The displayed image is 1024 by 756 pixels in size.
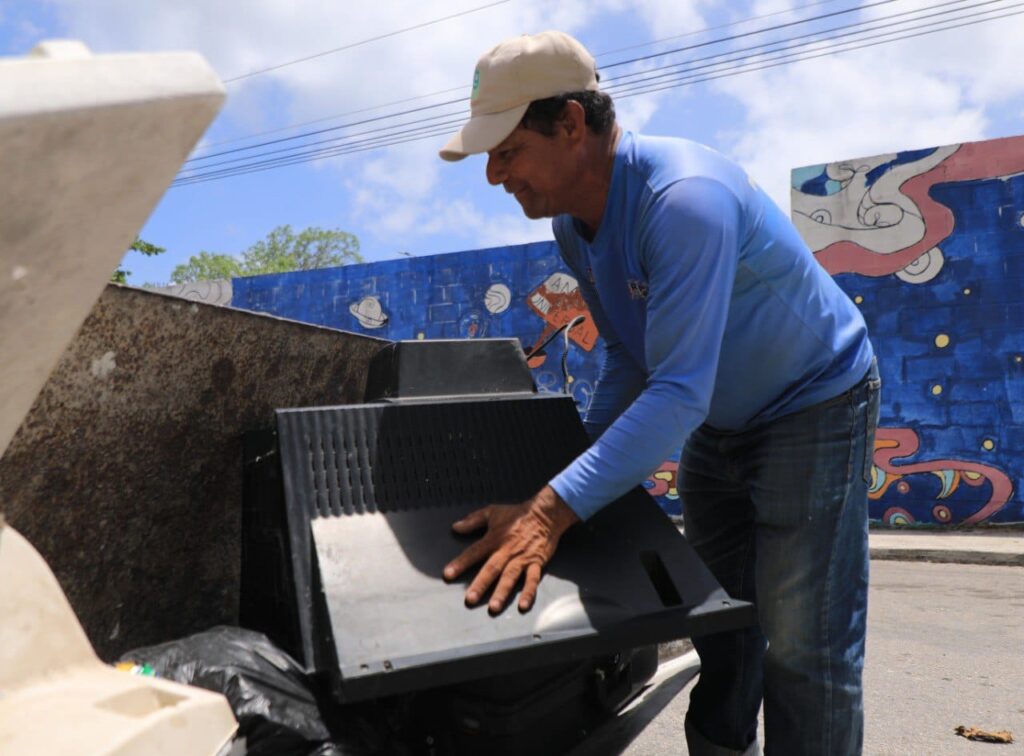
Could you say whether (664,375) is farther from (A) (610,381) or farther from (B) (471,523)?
(A) (610,381)

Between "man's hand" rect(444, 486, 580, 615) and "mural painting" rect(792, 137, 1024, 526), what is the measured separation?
7.73 metres

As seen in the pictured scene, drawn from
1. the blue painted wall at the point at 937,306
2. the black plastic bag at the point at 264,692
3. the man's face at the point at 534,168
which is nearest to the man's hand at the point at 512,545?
the black plastic bag at the point at 264,692

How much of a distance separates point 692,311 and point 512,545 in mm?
503

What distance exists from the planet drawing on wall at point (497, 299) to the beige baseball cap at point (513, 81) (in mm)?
8746

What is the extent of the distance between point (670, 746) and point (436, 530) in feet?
4.59

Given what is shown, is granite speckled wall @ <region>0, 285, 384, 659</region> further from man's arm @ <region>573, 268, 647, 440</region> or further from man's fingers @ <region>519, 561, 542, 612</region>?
man's fingers @ <region>519, 561, 542, 612</region>

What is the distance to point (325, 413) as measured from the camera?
1558 millimetres

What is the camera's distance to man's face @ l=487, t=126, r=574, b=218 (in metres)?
1.72

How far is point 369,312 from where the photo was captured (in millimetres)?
11531

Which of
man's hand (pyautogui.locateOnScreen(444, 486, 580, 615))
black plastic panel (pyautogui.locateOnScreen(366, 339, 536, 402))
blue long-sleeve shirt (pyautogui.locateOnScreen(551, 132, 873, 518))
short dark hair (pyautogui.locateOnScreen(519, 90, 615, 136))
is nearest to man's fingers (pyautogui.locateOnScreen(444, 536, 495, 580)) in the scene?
man's hand (pyautogui.locateOnScreen(444, 486, 580, 615))

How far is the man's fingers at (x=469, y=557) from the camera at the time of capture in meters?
1.38

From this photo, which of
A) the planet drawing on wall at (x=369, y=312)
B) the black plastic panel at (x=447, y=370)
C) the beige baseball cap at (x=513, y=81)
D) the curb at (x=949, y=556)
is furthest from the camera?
the planet drawing on wall at (x=369, y=312)

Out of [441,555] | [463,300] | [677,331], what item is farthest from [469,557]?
[463,300]

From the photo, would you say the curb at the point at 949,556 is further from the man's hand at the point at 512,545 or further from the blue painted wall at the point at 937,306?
the man's hand at the point at 512,545
